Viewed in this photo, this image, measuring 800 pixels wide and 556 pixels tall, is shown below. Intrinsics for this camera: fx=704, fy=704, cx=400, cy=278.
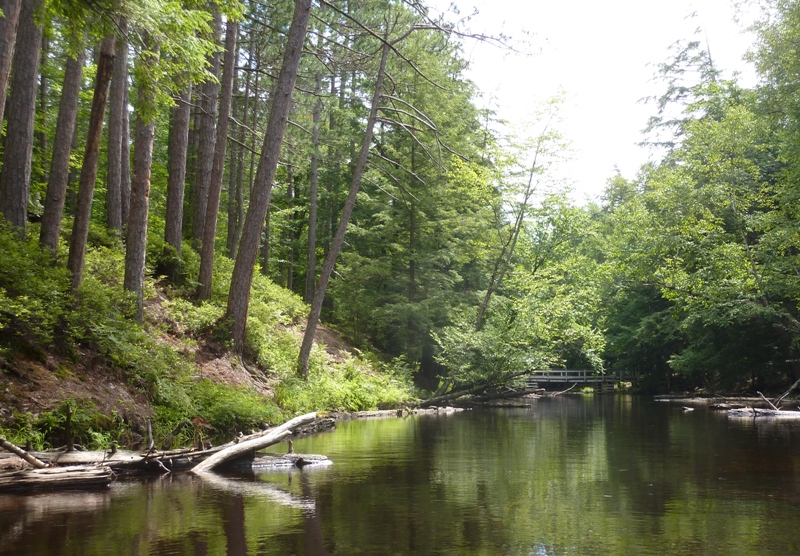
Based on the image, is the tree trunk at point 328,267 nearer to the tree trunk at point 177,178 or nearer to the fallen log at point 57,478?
the tree trunk at point 177,178

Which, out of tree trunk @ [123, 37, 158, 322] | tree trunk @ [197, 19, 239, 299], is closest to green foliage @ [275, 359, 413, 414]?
tree trunk @ [197, 19, 239, 299]

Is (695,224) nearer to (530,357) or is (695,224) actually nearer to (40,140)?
(530,357)

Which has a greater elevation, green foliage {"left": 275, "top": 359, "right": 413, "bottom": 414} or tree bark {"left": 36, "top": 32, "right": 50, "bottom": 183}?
tree bark {"left": 36, "top": 32, "right": 50, "bottom": 183}

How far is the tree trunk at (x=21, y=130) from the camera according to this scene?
44.7ft

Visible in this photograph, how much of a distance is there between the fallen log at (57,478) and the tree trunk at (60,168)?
6.40m

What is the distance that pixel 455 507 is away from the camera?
748cm

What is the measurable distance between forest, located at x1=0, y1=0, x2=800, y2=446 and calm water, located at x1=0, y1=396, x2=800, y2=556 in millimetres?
2828

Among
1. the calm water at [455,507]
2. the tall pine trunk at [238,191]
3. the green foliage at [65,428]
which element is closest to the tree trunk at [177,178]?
→ the tall pine trunk at [238,191]

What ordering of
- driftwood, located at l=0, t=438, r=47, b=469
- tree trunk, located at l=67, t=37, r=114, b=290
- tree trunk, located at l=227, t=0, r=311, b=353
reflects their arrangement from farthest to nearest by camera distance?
tree trunk, located at l=227, t=0, r=311, b=353 < tree trunk, located at l=67, t=37, r=114, b=290 < driftwood, located at l=0, t=438, r=47, b=469

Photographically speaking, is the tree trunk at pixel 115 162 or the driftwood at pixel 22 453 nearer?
the driftwood at pixel 22 453

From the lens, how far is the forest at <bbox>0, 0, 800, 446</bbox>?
12.2m

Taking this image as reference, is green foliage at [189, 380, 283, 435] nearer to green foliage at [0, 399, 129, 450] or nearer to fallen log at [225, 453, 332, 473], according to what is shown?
green foliage at [0, 399, 129, 450]

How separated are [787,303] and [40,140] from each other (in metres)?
27.2

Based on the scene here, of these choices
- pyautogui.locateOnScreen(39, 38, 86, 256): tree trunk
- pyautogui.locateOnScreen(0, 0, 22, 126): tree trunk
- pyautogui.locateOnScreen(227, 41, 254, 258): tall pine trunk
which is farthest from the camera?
pyautogui.locateOnScreen(227, 41, 254, 258): tall pine trunk
